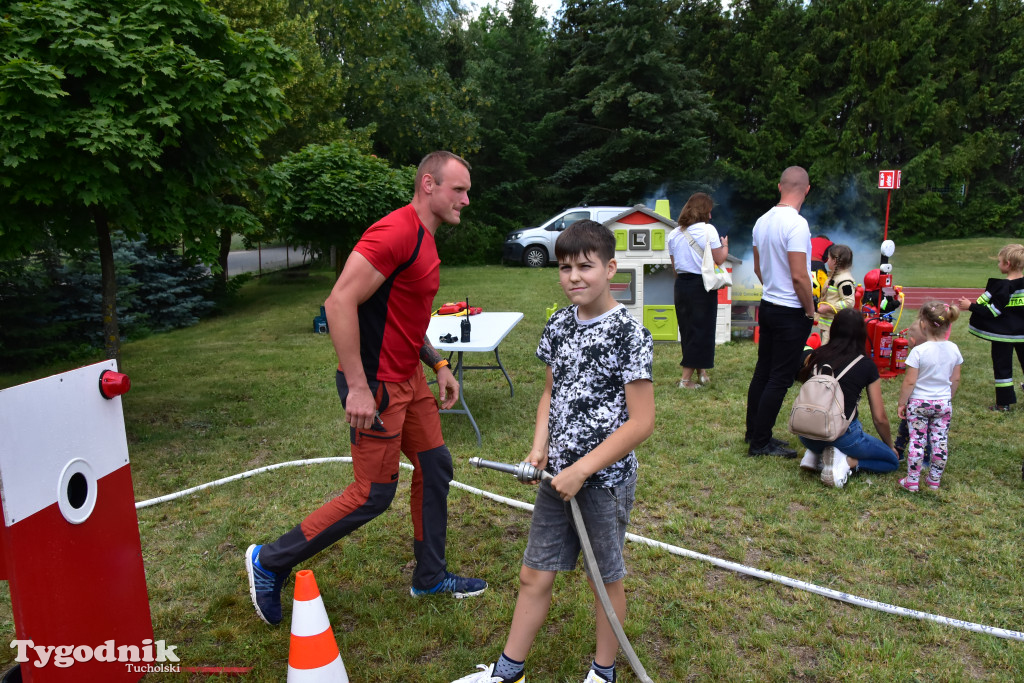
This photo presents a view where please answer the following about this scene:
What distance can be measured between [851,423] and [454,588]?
116 inches

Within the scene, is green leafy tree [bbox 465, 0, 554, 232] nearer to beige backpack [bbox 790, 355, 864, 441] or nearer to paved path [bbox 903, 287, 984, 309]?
paved path [bbox 903, 287, 984, 309]

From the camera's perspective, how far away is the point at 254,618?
307 cm

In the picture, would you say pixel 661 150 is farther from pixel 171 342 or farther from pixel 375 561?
pixel 375 561

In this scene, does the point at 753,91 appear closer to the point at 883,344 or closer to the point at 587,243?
the point at 883,344

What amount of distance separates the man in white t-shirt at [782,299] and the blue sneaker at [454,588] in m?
2.70

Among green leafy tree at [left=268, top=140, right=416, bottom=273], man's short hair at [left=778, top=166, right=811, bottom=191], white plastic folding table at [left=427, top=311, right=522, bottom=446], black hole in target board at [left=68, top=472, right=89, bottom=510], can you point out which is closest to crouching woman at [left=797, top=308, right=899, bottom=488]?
man's short hair at [left=778, top=166, right=811, bottom=191]

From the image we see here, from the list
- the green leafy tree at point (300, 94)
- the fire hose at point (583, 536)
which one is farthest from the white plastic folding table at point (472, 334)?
the green leafy tree at point (300, 94)

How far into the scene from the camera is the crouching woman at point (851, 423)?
14.7 ft

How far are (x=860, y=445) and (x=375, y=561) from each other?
10.7 ft

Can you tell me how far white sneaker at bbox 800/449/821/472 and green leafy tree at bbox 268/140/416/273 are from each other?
972cm

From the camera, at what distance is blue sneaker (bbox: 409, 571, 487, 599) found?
322 centimetres

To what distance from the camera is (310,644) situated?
7.95 feet

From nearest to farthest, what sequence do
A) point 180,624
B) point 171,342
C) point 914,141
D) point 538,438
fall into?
point 538,438
point 180,624
point 171,342
point 914,141

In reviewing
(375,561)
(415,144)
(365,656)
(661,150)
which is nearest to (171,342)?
(375,561)
